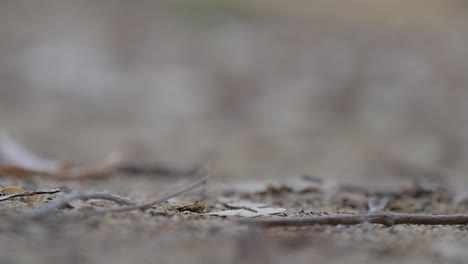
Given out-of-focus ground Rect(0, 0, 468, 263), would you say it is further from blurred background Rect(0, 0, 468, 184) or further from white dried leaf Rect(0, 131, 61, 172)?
white dried leaf Rect(0, 131, 61, 172)

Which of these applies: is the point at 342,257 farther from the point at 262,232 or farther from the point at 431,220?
the point at 431,220

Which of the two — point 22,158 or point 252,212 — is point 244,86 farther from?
point 252,212

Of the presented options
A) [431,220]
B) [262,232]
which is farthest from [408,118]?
[262,232]

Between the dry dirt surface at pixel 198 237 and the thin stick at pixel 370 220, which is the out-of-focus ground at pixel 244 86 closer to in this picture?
the dry dirt surface at pixel 198 237

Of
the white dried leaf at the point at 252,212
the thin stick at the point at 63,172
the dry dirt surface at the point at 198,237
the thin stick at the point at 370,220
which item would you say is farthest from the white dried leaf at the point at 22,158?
Answer: the thin stick at the point at 370,220

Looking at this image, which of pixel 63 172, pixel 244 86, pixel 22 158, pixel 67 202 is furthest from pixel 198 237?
pixel 244 86

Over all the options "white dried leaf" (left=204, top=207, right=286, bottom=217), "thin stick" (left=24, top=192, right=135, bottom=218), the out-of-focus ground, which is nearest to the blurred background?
the out-of-focus ground
